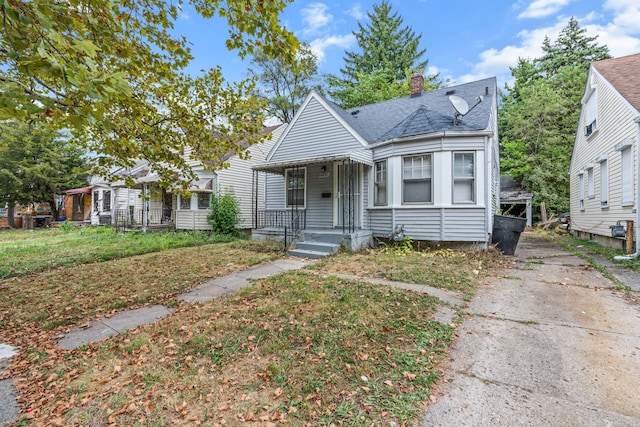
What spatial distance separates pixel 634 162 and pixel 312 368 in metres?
9.81

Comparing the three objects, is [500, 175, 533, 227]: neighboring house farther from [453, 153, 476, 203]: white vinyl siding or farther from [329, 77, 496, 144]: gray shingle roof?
[453, 153, 476, 203]: white vinyl siding

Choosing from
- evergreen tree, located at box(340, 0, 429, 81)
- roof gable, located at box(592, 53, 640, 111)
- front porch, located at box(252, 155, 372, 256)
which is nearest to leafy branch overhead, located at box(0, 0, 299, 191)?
front porch, located at box(252, 155, 372, 256)

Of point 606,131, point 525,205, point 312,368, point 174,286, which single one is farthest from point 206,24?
point 525,205

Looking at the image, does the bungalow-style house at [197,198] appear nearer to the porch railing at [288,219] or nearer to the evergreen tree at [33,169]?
the porch railing at [288,219]

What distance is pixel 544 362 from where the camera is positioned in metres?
2.83

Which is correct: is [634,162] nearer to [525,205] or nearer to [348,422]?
[348,422]

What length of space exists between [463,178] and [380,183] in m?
2.45

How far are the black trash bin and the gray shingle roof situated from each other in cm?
282

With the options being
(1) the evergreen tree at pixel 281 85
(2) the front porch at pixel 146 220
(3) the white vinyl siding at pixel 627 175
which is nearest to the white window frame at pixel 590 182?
(3) the white vinyl siding at pixel 627 175

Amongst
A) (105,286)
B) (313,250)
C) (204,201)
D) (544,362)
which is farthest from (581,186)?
(204,201)

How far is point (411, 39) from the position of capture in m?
28.4

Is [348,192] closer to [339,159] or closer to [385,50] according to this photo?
[339,159]

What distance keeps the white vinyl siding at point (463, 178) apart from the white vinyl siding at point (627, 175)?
385 cm

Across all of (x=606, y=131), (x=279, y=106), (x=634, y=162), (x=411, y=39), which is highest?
(x=411, y=39)
